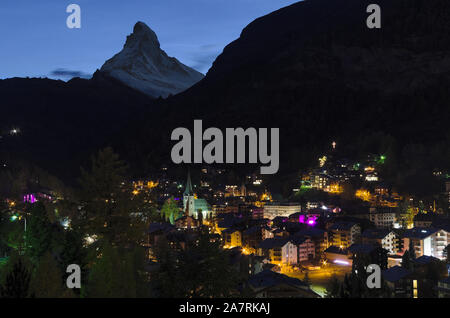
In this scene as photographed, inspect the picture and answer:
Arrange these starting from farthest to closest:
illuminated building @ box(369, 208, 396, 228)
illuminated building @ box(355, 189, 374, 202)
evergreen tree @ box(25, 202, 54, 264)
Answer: illuminated building @ box(355, 189, 374, 202) → illuminated building @ box(369, 208, 396, 228) → evergreen tree @ box(25, 202, 54, 264)

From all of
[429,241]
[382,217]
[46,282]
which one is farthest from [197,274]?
[382,217]

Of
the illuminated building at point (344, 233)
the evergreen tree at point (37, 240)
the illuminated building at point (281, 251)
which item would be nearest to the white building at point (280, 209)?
the illuminated building at point (344, 233)

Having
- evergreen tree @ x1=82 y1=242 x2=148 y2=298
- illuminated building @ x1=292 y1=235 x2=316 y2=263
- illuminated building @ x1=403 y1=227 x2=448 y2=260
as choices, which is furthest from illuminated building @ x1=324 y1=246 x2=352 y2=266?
evergreen tree @ x1=82 y1=242 x2=148 y2=298

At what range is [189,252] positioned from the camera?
23547mm

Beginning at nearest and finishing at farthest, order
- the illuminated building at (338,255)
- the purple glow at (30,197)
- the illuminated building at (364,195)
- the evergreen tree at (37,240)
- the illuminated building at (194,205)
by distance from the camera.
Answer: the evergreen tree at (37,240)
the illuminated building at (338,255)
the purple glow at (30,197)
the illuminated building at (364,195)
the illuminated building at (194,205)

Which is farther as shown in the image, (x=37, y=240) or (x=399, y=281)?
(x=399, y=281)

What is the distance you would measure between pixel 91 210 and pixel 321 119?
17469 cm

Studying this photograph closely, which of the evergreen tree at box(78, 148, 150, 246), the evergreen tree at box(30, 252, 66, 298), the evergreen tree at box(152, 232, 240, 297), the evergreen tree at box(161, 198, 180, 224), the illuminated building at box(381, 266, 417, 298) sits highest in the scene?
the evergreen tree at box(78, 148, 150, 246)

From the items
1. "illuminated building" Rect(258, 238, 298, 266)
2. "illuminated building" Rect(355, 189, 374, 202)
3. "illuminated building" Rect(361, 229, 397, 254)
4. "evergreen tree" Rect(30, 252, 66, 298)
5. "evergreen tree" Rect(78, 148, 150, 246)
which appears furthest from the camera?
"illuminated building" Rect(355, 189, 374, 202)

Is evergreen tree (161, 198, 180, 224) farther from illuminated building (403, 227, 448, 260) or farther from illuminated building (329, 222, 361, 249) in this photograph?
illuminated building (403, 227, 448, 260)

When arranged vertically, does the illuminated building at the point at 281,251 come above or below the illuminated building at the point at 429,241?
below

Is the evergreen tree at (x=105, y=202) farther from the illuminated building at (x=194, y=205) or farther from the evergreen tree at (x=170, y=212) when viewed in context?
the illuminated building at (x=194, y=205)

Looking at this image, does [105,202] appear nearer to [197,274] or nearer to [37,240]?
[197,274]
